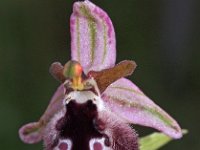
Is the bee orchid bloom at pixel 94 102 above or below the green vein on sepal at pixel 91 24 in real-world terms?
below

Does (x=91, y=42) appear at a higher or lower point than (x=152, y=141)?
higher

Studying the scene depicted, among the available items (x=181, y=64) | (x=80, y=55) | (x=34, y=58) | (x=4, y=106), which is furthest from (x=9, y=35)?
(x=80, y=55)

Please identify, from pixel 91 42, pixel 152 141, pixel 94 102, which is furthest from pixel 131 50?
pixel 94 102

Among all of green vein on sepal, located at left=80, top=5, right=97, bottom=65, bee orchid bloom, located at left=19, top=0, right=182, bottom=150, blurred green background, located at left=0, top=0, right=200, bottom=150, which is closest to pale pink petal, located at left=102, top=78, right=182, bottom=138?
bee orchid bloom, located at left=19, top=0, right=182, bottom=150

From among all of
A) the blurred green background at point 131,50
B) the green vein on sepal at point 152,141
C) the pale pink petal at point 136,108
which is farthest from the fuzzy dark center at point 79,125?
the blurred green background at point 131,50

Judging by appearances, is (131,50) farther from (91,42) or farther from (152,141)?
(91,42)

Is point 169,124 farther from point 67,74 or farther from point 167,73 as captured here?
point 167,73

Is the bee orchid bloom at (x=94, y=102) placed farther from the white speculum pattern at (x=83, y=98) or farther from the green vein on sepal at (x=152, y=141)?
the green vein on sepal at (x=152, y=141)
